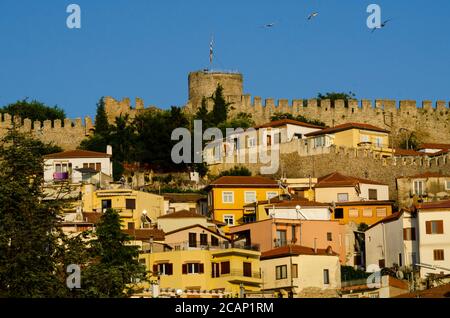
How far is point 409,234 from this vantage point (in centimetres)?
5284

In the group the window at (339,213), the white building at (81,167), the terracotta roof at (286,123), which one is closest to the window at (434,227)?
the window at (339,213)

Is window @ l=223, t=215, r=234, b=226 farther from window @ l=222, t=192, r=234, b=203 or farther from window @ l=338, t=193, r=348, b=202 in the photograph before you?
window @ l=338, t=193, r=348, b=202

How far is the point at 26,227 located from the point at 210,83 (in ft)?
196

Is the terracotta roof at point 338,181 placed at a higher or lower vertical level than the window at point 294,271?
higher

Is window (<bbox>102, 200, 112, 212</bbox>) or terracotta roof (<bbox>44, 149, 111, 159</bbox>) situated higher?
terracotta roof (<bbox>44, 149, 111, 159</bbox>)

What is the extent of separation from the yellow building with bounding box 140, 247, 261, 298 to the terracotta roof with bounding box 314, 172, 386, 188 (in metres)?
13.7

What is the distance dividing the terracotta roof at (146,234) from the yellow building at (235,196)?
7.19m

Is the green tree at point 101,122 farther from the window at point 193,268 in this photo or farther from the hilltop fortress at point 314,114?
the window at point 193,268

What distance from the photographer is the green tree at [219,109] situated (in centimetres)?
7944

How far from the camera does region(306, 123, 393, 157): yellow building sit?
233ft

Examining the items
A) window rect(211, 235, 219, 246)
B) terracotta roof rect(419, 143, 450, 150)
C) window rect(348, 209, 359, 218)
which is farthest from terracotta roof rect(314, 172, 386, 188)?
terracotta roof rect(419, 143, 450, 150)

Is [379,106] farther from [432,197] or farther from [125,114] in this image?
[432,197]

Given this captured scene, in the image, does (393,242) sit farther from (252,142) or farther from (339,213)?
(252,142)
